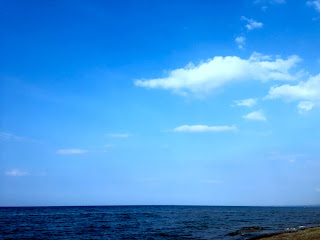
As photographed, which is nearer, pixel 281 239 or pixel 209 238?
pixel 281 239

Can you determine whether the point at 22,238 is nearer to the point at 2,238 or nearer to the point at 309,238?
the point at 2,238

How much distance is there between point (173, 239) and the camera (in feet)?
99.7

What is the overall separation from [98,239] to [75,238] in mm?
3004

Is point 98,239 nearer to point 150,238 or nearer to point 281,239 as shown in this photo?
point 150,238

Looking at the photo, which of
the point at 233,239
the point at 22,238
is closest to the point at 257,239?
the point at 233,239

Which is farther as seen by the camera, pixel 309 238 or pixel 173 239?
pixel 173 239

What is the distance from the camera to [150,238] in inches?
1237

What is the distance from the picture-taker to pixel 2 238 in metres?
31.9

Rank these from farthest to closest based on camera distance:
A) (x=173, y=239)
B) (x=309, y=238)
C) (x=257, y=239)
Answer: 1. (x=173, y=239)
2. (x=257, y=239)
3. (x=309, y=238)

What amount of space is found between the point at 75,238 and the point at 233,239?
18213 millimetres

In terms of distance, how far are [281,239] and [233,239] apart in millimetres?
6482

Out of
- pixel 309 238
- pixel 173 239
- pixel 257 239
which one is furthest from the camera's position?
pixel 173 239

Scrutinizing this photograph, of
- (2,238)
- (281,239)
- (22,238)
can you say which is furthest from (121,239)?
(281,239)

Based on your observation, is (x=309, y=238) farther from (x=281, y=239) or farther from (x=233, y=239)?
(x=233, y=239)
